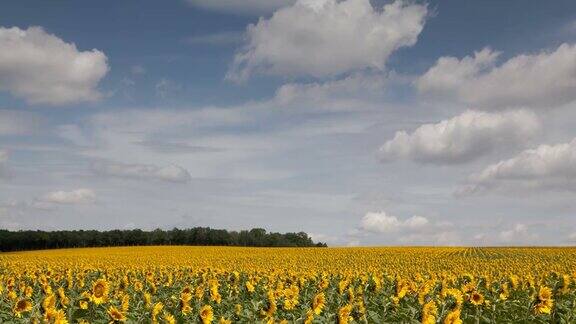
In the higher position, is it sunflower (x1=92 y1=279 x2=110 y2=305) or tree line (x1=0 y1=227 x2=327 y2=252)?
tree line (x1=0 y1=227 x2=327 y2=252)

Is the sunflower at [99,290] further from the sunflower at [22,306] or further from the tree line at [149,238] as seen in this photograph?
the tree line at [149,238]

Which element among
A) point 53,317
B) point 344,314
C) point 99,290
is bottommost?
point 53,317

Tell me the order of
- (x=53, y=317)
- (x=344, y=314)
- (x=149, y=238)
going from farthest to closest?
(x=149, y=238) < (x=53, y=317) < (x=344, y=314)

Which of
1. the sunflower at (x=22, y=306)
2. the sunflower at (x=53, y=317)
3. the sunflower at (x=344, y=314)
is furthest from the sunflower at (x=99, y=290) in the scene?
the sunflower at (x=344, y=314)

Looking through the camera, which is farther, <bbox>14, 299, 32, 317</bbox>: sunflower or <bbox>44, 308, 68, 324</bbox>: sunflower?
<bbox>14, 299, 32, 317</bbox>: sunflower

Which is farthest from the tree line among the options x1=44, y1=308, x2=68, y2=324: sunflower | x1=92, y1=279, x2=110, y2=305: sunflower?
x1=44, y1=308, x2=68, y2=324: sunflower

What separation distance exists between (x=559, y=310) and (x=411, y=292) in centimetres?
395

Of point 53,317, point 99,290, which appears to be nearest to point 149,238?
point 99,290

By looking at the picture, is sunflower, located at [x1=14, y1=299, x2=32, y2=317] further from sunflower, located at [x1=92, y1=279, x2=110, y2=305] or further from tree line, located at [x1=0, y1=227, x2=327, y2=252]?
tree line, located at [x1=0, y1=227, x2=327, y2=252]

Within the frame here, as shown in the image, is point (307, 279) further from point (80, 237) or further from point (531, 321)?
point (80, 237)

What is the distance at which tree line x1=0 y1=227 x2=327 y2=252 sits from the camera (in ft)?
315

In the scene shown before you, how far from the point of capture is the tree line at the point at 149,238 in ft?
315

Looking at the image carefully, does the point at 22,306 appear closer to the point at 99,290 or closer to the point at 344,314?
the point at 99,290

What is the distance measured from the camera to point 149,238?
3782 inches
